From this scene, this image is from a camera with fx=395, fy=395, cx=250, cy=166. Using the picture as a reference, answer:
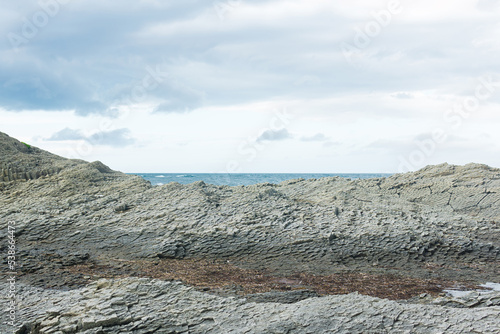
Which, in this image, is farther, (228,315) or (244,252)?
(244,252)

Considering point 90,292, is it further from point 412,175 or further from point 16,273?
point 412,175

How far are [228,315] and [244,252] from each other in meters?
6.96

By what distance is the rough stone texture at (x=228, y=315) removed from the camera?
7.58m

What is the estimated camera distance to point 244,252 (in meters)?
15.3

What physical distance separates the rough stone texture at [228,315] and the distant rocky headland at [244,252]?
0.11 feet

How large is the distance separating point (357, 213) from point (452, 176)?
9.12 metres

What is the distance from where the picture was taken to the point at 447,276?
1370 cm

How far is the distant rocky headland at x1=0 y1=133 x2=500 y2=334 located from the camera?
817 cm

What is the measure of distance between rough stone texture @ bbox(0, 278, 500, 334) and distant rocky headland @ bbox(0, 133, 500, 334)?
0.11 ft

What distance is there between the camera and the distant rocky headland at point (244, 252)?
322 inches

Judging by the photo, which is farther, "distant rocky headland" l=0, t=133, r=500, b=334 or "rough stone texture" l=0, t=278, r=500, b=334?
"distant rocky headland" l=0, t=133, r=500, b=334

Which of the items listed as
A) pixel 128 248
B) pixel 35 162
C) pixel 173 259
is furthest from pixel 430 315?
pixel 35 162

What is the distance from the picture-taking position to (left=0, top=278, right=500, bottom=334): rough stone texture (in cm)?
758

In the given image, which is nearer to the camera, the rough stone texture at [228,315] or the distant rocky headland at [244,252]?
the rough stone texture at [228,315]
